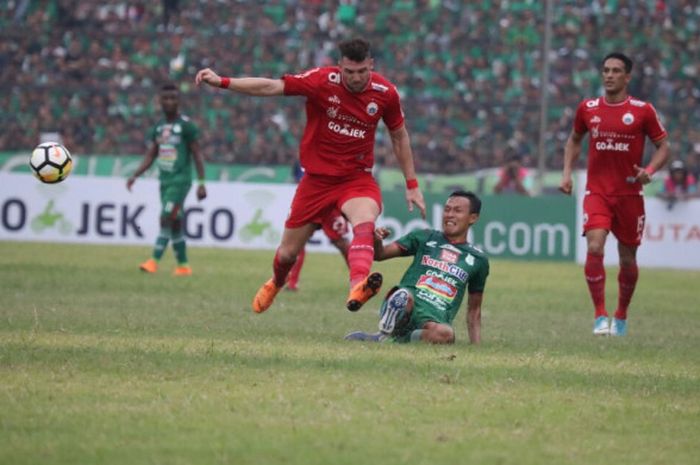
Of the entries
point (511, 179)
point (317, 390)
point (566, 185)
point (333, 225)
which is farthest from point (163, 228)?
point (317, 390)

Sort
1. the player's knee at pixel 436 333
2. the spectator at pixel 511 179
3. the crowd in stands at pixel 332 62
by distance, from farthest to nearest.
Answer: the crowd in stands at pixel 332 62
the spectator at pixel 511 179
the player's knee at pixel 436 333

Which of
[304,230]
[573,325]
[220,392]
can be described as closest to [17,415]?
[220,392]

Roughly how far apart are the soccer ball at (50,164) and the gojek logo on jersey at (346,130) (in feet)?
12.2

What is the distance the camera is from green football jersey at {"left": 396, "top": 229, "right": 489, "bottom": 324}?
10750 mm

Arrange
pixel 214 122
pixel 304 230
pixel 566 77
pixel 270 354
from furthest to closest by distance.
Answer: pixel 566 77
pixel 214 122
pixel 304 230
pixel 270 354

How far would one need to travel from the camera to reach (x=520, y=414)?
753 cm

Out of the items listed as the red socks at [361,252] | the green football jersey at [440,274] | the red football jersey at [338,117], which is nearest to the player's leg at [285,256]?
the red football jersey at [338,117]

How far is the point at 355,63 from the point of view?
11094 mm

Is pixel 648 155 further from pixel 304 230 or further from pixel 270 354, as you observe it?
pixel 270 354

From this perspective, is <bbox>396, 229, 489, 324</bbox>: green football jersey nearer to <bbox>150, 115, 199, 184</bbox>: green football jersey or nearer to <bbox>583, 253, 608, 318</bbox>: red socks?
<bbox>583, 253, 608, 318</bbox>: red socks

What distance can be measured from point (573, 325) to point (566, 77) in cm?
2034

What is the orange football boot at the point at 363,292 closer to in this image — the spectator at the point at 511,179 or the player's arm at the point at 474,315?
the player's arm at the point at 474,315

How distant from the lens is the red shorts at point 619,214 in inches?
533

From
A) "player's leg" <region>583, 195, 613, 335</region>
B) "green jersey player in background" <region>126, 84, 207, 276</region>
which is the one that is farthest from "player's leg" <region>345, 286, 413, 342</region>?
"green jersey player in background" <region>126, 84, 207, 276</region>
